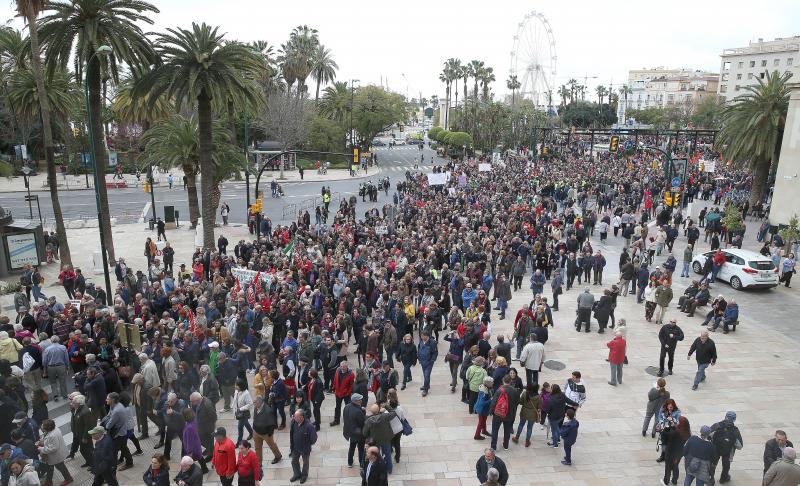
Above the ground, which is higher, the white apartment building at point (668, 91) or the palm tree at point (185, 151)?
the white apartment building at point (668, 91)

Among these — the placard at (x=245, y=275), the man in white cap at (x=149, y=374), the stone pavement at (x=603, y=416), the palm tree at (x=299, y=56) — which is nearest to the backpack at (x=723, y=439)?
the stone pavement at (x=603, y=416)

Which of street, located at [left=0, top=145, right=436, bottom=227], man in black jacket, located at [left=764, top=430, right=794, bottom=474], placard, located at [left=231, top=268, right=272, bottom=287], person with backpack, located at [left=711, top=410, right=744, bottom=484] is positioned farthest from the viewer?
street, located at [left=0, top=145, right=436, bottom=227]

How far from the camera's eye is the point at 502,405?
985 cm

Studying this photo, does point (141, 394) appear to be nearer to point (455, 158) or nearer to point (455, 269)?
point (455, 269)

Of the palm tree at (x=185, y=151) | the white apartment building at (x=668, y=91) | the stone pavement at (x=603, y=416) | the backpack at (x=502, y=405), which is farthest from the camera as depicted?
the white apartment building at (x=668, y=91)

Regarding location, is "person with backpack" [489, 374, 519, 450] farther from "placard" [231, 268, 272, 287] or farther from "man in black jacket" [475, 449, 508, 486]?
"placard" [231, 268, 272, 287]

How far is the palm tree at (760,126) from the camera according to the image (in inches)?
1335

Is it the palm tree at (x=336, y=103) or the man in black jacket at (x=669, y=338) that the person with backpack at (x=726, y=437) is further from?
the palm tree at (x=336, y=103)

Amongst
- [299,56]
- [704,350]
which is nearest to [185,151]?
[704,350]

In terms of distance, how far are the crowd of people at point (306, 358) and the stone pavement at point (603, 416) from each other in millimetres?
283

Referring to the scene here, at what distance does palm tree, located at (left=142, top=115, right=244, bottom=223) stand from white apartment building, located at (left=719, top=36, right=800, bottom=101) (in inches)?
3811

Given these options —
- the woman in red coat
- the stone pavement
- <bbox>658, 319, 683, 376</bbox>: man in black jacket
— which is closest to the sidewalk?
the stone pavement

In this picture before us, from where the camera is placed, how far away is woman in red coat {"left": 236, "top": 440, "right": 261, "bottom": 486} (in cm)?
802

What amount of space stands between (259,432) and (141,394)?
2.58 metres
